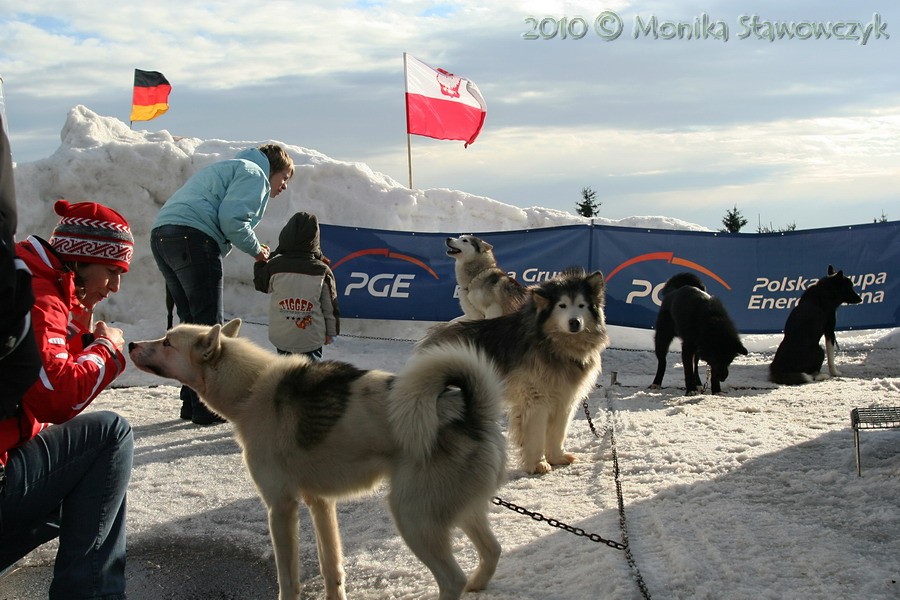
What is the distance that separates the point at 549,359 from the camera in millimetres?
5914

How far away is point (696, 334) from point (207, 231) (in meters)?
5.32

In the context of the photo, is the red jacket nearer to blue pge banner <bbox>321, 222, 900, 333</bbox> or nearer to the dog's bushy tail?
the dog's bushy tail

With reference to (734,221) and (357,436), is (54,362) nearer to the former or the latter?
(357,436)

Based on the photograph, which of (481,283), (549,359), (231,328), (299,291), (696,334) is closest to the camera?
(231,328)

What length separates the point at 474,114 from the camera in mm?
15930

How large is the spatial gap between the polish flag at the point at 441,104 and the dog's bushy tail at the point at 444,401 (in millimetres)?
12075

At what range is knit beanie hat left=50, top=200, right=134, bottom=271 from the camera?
322 centimetres

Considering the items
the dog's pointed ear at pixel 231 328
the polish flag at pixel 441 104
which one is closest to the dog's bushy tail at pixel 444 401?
the dog's pointed ear at pixel 231 328

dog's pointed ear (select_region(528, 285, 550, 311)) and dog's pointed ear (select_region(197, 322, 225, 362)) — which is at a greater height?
dog's pointed ear (select_region(528, 285, 550, 311))

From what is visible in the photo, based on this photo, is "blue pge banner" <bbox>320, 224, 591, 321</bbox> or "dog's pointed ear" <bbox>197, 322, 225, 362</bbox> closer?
"dog's pointed ear" <bbox>197, 322, 225, 362</bbox>

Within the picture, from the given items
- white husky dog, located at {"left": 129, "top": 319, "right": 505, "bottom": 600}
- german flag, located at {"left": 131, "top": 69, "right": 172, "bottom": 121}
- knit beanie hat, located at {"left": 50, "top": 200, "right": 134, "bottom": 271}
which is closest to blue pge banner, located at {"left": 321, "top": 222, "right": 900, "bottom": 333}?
german flag, located at {"left": 131, "top": 69, "right": 172, "bottom": 121}

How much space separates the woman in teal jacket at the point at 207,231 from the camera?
6477 mm

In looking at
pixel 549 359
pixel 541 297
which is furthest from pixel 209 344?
pixel 541 297

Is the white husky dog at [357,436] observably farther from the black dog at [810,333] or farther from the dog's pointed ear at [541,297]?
the black dog at [810,333]
